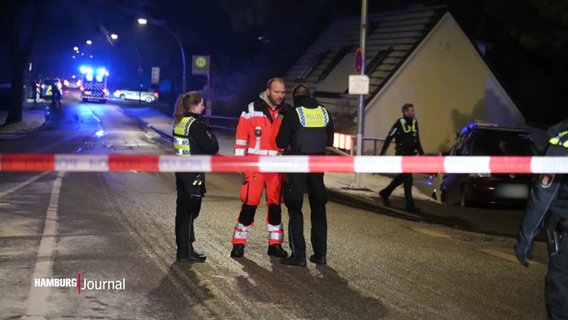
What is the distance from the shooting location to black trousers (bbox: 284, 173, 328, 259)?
22.8 feet

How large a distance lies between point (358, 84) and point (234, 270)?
8184 millimetres

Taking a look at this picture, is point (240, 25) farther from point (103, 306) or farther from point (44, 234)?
point (103, 306)

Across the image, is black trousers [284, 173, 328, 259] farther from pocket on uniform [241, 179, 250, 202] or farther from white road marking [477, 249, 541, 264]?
white road marking [477, 249, 541, 264]

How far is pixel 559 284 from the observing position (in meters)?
4.07

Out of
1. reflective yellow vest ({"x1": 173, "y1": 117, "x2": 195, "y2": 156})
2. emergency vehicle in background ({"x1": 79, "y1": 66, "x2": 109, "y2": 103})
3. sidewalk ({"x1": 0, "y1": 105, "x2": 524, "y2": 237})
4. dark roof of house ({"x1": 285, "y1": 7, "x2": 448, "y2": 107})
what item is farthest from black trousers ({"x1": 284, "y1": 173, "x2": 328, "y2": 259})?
emergency vehicle in background ({"x1": 79, "y1": 66, "x2": 109, "y2": 103})

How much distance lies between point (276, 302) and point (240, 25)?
36249 mm

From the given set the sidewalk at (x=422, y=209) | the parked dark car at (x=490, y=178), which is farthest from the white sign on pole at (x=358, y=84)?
the parked dark car at (x=490, y=178)

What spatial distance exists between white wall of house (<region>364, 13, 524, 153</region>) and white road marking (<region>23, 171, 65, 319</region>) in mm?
16645

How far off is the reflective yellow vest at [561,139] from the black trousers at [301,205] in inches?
121

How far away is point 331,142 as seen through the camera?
741cm

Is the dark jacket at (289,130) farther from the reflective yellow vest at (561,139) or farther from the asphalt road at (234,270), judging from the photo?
the reflective yellow vest at (561,139)

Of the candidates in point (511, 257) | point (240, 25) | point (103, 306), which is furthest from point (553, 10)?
point (240, 25)

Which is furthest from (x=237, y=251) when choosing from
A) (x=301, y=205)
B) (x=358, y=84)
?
(x=358, y=84)

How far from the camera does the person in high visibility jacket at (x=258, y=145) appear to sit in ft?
23.5
